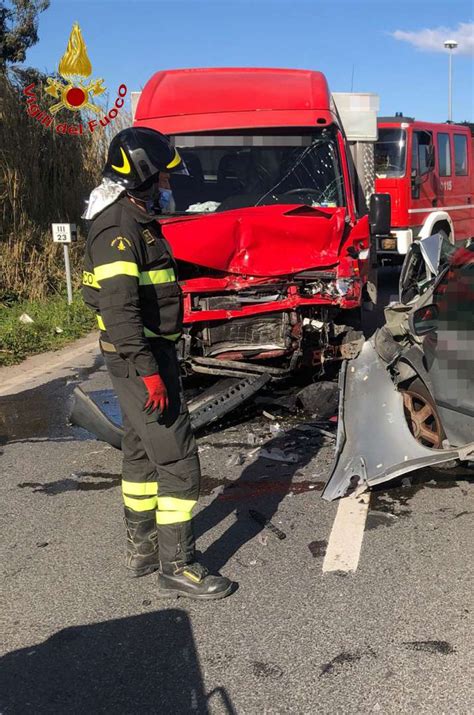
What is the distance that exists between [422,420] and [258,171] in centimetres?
322

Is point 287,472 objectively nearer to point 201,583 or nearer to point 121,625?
point 201,583

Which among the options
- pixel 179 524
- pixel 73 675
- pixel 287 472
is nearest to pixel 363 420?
pixel 287 472

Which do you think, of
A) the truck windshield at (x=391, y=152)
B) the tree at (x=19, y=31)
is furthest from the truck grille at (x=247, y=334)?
the tree at (x=19, y=31)

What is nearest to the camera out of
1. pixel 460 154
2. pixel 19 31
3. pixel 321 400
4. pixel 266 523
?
pixel 266 523

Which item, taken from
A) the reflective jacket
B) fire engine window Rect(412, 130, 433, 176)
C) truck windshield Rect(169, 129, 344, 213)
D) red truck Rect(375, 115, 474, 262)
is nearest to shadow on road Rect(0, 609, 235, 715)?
the reflective jacket

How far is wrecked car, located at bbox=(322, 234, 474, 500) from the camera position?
13.4 feet

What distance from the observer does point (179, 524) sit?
11.0 feet

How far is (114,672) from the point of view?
2.81 metres

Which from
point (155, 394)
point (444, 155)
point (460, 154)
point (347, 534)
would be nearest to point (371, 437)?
point (347, 534)

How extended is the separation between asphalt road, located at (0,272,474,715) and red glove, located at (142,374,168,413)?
35.2 inches

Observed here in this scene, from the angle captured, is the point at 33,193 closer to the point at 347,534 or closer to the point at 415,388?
the point at 415,388

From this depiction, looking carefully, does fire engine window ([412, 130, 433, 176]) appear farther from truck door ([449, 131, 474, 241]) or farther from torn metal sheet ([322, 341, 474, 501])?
torn metal sheet ([322, 341, 474, 501])

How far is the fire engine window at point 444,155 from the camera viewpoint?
13266mm

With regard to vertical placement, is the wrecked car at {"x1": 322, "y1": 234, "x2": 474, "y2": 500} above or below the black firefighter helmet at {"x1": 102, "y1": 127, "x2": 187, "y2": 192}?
below
